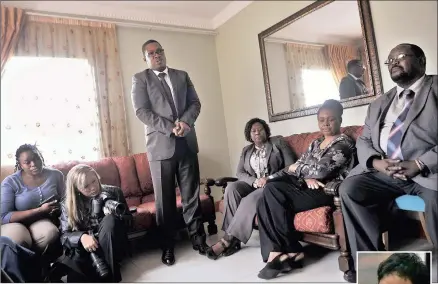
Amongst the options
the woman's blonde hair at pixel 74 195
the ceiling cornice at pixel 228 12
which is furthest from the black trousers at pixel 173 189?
the ceiling cornice at pixel 228 12

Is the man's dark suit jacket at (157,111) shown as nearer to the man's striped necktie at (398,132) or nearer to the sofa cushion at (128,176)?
the sofa cushion at (128,176)

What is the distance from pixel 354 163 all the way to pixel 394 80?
0.77 feet

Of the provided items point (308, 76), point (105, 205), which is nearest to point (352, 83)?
point (308, 76)

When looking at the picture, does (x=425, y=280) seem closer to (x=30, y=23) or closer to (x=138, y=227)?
(x=138, y=227)

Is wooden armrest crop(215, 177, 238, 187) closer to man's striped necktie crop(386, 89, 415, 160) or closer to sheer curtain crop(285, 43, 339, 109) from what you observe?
sheer curtain crop(285, 43, 339, 109)

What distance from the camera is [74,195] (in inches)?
32.7

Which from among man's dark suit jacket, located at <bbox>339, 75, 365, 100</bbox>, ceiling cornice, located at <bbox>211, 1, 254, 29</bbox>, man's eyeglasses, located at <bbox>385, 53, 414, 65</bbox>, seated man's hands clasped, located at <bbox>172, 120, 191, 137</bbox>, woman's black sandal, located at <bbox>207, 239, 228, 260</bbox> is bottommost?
woman's black sandal, located at <bbox>207, 239, 228, 260</bbox>

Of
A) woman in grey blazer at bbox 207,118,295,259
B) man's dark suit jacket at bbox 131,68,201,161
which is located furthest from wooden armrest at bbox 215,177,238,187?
man's dark suit jacket at bbox 131,68,201,161

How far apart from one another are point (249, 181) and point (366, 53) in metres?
0.49

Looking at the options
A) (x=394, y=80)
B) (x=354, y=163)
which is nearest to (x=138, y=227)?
(x=354, y=163)

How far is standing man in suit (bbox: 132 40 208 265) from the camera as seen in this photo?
33.9 inches

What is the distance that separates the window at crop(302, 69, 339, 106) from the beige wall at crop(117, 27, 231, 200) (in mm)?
278

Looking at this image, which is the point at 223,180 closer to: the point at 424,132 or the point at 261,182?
the point at 261,182

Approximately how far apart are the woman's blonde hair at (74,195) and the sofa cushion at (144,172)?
0.48ft
